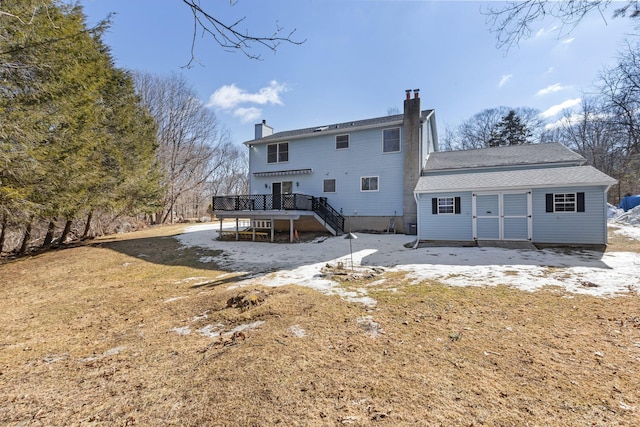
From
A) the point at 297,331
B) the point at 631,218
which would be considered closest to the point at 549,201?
the point at 631,218

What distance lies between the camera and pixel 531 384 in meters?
2.82

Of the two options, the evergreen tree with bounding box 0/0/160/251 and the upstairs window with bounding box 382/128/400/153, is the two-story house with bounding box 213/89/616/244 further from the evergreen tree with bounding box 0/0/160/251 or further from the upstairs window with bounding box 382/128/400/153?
the evergreen tree with bounding box 0/0/160/251

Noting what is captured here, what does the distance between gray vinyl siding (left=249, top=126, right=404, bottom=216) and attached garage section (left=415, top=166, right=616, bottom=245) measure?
3064 mm

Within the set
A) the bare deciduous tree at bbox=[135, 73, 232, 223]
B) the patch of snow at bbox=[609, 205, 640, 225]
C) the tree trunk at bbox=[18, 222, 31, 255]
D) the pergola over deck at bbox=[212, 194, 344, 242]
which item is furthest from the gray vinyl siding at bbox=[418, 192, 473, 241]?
the bare deciduous tree at bbox=[135, 73, 232, 223]

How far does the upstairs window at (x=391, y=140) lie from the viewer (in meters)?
16.0

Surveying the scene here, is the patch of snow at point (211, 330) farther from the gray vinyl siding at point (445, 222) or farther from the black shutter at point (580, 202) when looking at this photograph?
the black shutter at point (580, 202)

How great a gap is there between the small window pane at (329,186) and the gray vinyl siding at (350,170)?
0.19 m

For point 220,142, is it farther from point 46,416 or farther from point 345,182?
point 46,416

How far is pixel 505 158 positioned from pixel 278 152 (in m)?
13.5

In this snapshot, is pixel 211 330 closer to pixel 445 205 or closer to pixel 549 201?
pixel 445 205

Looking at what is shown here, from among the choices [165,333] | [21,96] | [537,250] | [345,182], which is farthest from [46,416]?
[345,182]

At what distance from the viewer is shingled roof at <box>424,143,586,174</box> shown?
44.9ft

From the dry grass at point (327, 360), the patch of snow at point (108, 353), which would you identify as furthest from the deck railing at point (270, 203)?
the patch of snow at point (108, 353)

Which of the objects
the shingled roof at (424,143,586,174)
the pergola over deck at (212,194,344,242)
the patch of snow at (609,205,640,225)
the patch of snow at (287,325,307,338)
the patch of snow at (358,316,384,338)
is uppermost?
the shingled roof at (424,143,586,174)
